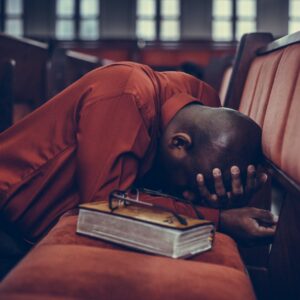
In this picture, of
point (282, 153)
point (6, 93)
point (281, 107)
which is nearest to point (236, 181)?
point (282, 153)

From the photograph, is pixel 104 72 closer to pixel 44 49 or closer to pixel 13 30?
pixel 44 49

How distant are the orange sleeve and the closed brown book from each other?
8.5 inches

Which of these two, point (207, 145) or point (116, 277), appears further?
point (207, 145)

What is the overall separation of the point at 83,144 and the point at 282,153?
1.84ft

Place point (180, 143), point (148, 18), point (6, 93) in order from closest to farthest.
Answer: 1. point (180, 143)
2. point (6, 93)
3. point (148, 18)

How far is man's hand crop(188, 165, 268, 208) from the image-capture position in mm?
1551

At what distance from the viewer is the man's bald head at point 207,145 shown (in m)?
1.56

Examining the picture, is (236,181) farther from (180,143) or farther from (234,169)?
(180,143)

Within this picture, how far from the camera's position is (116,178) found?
1513mm

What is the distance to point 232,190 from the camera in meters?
1.58

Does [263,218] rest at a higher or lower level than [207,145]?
lower

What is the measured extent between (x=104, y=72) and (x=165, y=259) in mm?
768

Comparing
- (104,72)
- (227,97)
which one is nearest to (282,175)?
(104,72)

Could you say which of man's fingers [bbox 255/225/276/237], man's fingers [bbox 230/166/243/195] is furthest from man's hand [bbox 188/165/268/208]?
man's fingers [bbox 255/225/276/237]
